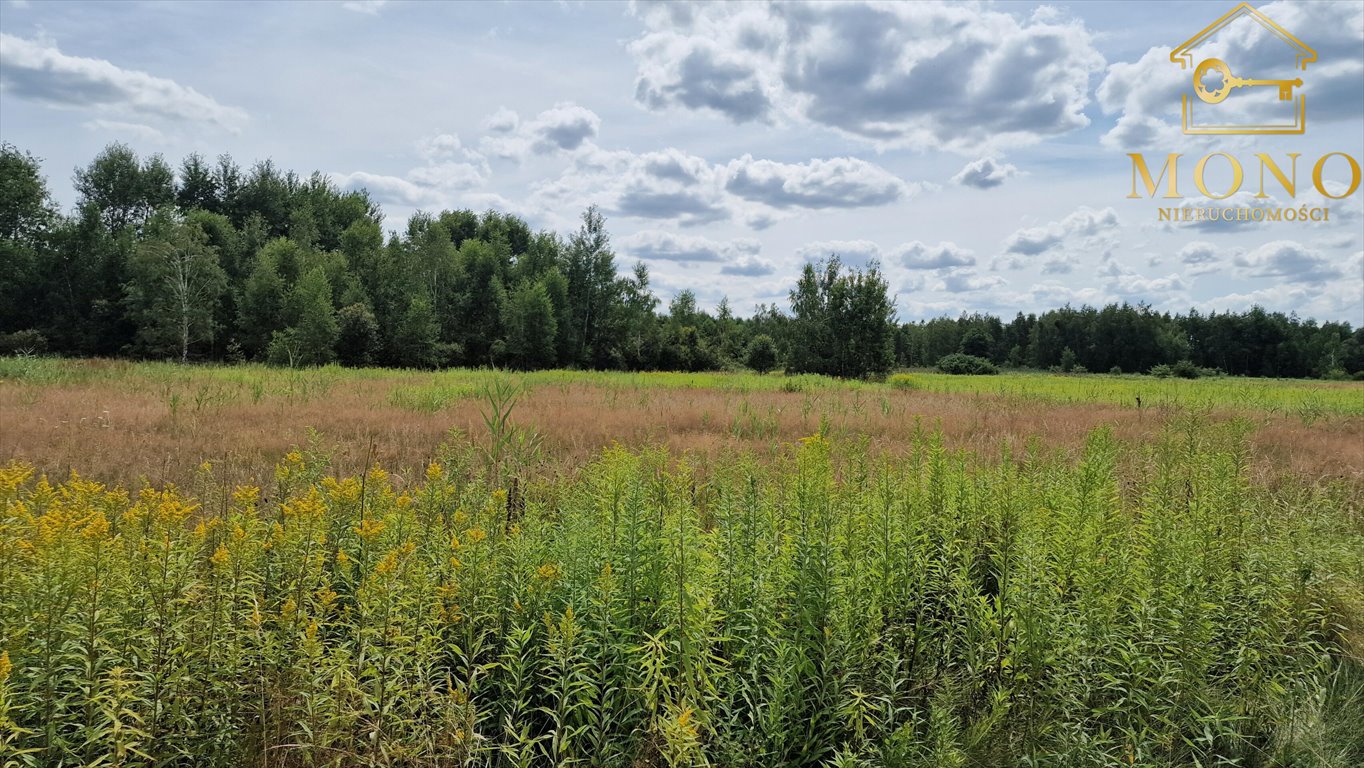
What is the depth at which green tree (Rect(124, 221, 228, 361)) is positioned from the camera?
42531 millimetres

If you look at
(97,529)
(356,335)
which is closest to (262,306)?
(356,335)

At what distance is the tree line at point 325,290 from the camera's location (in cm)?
4375

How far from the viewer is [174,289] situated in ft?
141

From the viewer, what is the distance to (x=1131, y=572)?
3.38m

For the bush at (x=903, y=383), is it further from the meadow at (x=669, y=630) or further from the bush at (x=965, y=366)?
the bush at (x=965, y=366)

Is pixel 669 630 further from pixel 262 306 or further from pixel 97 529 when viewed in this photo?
pixel 262 306

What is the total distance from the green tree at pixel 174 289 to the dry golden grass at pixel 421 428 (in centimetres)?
3355

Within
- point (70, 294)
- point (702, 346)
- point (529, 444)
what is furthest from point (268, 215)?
point (529, 444)

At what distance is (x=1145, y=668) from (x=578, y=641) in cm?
255

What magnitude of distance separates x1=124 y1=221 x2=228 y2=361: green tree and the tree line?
14 cm

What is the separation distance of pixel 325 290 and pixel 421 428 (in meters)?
39.8

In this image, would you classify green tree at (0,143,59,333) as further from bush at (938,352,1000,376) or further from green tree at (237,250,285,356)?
bush at (938,352,1000,376)

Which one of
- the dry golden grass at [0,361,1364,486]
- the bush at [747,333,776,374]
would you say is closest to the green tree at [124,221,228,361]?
the dry golden grass at [0,361,1364,486]

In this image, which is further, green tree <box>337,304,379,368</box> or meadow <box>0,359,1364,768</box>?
green tree <box>337,304,379,368</box>
